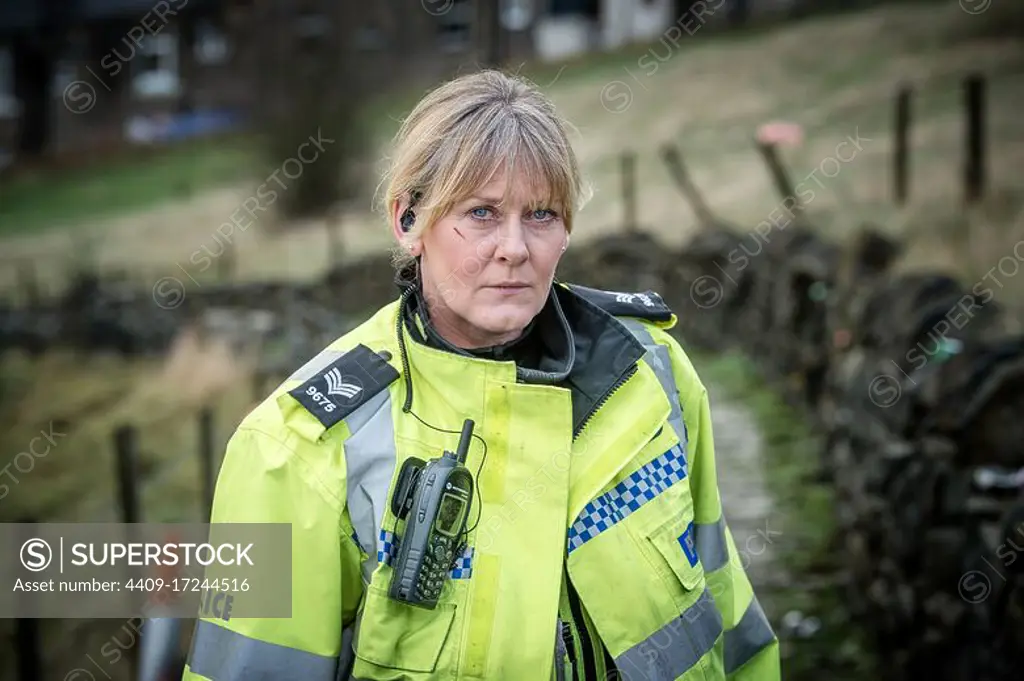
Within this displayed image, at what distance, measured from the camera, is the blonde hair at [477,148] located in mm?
1565

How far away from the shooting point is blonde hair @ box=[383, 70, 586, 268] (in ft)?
5.14

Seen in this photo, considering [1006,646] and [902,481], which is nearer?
[1006,646]

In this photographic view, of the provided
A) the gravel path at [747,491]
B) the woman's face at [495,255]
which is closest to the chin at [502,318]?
the woman's face at [495,255]

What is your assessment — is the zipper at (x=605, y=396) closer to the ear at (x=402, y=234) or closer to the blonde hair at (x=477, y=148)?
the blonde hair at (x=477, y=148)

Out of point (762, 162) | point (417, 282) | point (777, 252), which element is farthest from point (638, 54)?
point (417, 282)

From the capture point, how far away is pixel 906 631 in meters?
3.52

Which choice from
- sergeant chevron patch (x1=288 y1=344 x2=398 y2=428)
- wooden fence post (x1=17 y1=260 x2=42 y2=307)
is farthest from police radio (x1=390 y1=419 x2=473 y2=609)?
wooden fence post (x1=17 y1=260 x2=42 y2=307)

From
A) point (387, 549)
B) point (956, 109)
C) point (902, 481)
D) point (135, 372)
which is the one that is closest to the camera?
point (387, 549)

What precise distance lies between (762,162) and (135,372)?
2727 mm

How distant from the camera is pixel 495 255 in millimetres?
1578

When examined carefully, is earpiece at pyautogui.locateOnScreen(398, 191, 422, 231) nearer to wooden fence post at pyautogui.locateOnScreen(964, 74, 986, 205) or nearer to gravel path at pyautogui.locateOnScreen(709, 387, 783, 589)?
gravel path at pyautogui.locateOnScreen(709, 387, 783, 589)

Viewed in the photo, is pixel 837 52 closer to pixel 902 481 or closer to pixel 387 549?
pixel 902 481

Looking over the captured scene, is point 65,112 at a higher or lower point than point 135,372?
higher

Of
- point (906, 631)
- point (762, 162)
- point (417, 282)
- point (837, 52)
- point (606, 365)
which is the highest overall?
point (837, 52)
